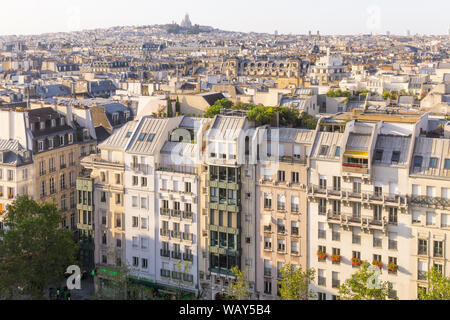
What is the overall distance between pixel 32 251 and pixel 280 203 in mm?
14688

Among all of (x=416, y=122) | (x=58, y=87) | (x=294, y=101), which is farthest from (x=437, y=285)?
(x=58, y=87)

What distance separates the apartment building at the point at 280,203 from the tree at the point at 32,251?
1189 centimetres

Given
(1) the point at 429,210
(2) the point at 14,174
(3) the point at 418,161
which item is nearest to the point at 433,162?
(3) the point at 418,161

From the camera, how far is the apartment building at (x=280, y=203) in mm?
38562

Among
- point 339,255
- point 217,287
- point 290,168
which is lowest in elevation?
point 217,287

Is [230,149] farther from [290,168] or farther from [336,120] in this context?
[336,120]

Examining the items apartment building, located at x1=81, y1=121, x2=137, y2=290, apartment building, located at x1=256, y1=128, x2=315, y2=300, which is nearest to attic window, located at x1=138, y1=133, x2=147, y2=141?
apartment building, located at x1=81, y1=121, x2=137, y2=290

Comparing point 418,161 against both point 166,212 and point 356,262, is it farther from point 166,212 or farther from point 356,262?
point 166,212

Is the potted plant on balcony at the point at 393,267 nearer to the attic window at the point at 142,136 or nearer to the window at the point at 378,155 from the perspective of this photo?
the window at the point at 378,155

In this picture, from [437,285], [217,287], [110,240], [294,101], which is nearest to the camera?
[437,285]

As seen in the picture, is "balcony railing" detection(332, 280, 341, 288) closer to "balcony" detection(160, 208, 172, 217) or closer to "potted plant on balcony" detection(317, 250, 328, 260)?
"potted plant on balcony" detection(317, 250, 328, 260)

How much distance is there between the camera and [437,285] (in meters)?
30.8

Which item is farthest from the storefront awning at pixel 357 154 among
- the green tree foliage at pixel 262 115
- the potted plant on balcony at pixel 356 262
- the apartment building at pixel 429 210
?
the green tree foliage at pixel 262 115

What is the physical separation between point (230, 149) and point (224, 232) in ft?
16.4
